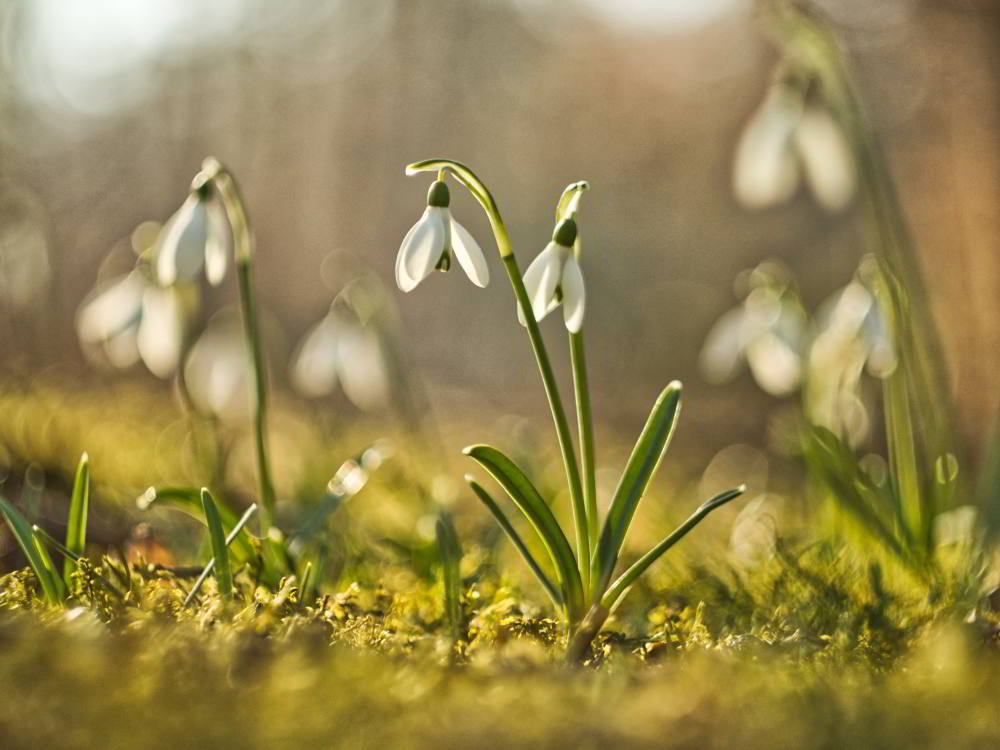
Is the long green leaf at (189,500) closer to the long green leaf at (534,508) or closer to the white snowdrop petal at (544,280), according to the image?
the long green leaf at (534,508)

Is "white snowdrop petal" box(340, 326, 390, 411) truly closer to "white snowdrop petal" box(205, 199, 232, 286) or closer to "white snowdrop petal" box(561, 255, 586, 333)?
"white snowdrop petal" box(205, 199, 232, 286)

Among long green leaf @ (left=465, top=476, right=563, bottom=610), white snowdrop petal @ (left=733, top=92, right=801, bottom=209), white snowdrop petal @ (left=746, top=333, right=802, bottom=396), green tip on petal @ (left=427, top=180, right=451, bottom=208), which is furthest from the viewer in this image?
white snowdrop petal @ (left=746, top=333, right=802, bottom=396)

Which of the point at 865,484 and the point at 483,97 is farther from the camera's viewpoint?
the point at 483,97

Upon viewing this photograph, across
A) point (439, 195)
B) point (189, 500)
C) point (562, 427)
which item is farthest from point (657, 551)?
point (189, 500)

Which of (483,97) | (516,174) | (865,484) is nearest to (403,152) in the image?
(483,97)

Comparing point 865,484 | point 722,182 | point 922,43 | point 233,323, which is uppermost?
point 922,43

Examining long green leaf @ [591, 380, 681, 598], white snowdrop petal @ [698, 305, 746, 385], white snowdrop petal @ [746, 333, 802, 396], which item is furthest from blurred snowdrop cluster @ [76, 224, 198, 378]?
white snowdrop petal @ [746, 333, 802, 396]

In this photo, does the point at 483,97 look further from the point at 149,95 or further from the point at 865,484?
the point at 865,484
